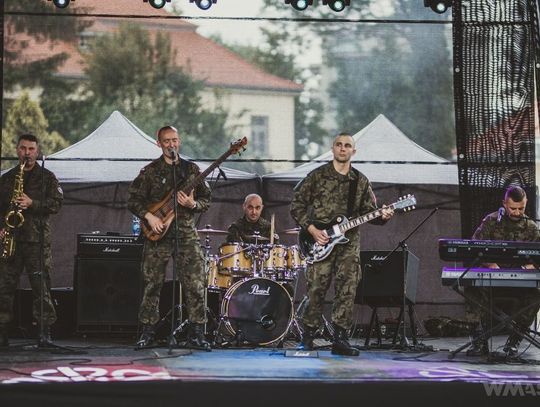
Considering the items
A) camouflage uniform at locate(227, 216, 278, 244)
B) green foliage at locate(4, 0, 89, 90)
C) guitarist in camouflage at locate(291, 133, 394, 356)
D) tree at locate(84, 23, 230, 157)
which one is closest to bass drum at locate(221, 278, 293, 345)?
guitarist in camouflage at locate(291, 133, 394, 356)

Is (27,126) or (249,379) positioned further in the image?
(27,126)

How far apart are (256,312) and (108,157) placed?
4333mm

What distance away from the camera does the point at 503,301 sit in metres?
10.8

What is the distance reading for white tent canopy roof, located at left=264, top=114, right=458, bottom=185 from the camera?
14203 mm

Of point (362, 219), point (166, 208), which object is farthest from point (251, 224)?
point (362, 219)

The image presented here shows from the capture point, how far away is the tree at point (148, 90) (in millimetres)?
32344

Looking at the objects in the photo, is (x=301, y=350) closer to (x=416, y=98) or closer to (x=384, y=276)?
(x=384, y=276)

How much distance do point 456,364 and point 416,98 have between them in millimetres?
24558

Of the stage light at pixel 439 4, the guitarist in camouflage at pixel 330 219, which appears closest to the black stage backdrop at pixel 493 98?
the stage light at pixel 439 4

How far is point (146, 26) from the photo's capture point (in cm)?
3566

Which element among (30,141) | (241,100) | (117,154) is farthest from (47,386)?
(241,100)

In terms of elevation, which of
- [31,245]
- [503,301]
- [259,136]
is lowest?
[503,301]

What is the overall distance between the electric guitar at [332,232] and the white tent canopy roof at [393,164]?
4.03 m

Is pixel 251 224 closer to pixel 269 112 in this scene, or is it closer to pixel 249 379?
pixel 249 379
